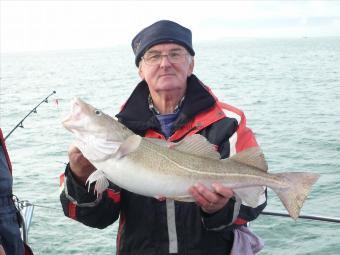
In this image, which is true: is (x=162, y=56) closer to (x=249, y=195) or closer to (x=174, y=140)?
(x=174, y=140)

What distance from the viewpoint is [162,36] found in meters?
3.98

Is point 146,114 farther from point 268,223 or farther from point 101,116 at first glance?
point 268,223

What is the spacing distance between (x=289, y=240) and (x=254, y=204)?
5.77 m

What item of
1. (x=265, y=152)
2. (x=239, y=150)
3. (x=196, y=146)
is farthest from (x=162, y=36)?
(x=265, y=152)

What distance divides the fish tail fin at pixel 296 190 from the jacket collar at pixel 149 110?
90 centimetres

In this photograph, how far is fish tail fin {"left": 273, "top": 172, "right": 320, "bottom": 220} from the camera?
142 inches

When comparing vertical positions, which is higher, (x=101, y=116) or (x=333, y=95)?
(x=101, y=116)

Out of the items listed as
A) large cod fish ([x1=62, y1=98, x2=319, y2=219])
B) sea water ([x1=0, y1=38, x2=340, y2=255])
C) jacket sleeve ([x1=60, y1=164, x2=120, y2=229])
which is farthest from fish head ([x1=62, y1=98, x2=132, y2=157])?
sea water ([x1=0, y1=38, x2=340, y2=255])

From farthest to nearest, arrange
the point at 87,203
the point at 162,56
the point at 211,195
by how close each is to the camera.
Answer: the point at 162,56
the point at 87,203
the point at 211,195

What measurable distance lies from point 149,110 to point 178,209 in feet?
2.93

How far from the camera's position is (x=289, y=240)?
901 centimetres

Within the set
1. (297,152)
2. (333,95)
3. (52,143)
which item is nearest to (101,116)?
(297,152)

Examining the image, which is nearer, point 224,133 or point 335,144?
point 224,133

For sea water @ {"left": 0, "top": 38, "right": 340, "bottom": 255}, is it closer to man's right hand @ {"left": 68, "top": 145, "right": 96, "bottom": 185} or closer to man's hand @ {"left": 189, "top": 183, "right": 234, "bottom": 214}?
man's right hand @ {"left": 68, "top": 145, "right": 96, "bottom": 185}
